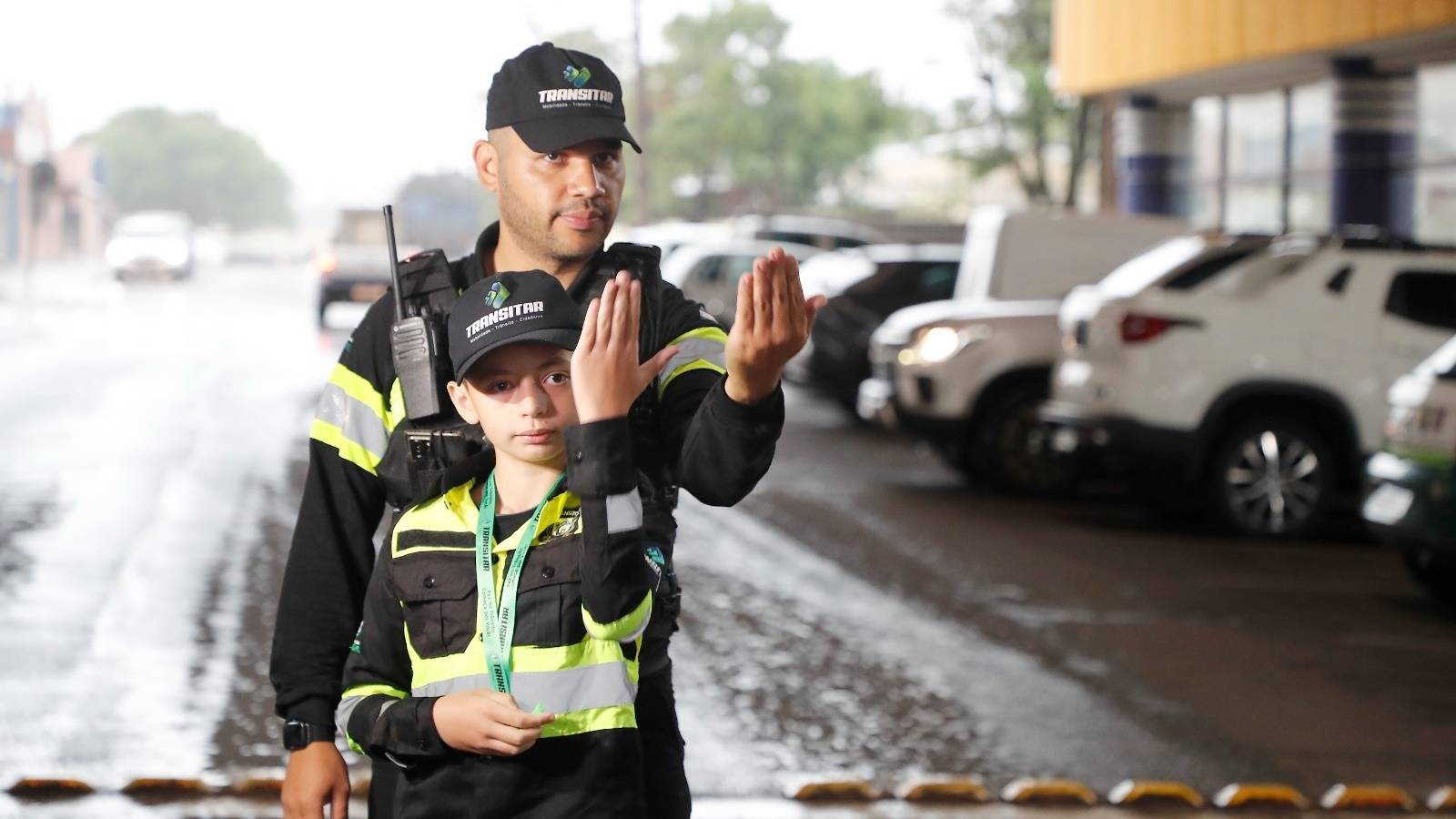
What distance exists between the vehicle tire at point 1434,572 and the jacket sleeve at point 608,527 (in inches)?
331

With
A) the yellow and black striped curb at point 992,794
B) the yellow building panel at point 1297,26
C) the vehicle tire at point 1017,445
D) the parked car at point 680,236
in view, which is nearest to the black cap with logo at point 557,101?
the yellow and black striped curb at point 992,794

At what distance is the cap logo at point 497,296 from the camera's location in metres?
3.20

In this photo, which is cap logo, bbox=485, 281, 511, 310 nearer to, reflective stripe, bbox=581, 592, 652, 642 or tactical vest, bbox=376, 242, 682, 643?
tactical vest, bbox=376, 242, 682, 643

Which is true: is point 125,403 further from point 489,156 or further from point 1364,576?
point 489,156

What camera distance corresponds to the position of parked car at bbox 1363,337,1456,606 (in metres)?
9.77

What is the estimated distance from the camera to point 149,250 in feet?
191

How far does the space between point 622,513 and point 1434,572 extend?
8.63 m

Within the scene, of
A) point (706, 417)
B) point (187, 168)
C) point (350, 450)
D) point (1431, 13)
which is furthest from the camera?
point (187, 168)

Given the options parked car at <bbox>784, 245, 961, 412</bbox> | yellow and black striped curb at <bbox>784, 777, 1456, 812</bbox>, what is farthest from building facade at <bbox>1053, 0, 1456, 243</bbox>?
yellow and black striped curb at <bbox>784, 777, 1456, 812</bbox>

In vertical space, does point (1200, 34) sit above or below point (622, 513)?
above

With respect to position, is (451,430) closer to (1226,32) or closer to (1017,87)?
(1226,32)

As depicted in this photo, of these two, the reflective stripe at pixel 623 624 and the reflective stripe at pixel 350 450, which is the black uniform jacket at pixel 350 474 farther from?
the reflective stripe at pixel 623 624

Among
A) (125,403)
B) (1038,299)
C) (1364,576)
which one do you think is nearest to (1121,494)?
(1038,299)

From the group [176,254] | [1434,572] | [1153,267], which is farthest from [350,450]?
[176,254]
